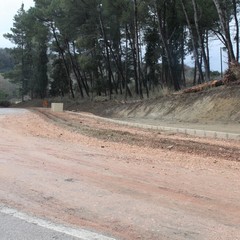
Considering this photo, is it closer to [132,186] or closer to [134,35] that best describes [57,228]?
[132,186]

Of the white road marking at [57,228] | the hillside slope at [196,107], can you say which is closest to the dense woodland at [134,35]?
the hillside slope at [196,107]

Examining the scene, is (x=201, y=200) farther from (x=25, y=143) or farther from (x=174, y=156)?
(x=25, y=143)

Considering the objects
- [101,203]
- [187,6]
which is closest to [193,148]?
[101,203]

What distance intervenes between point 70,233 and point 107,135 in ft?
36.8

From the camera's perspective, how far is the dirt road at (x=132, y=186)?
5.76 meters

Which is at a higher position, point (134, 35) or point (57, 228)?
point (134, 35)

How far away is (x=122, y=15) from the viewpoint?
4306cm

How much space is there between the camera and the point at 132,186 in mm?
7910

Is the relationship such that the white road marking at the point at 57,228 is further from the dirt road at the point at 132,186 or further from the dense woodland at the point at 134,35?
the dense woodland at the point at 134,35

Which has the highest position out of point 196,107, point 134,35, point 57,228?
point 134,35

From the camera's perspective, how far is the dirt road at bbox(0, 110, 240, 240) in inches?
227

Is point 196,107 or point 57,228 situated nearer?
point 57,228

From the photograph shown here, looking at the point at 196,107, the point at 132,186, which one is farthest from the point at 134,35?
the point at 132,186

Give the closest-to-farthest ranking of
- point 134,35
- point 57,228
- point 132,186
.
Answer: point 57,228, point 132,186, point 134,35
